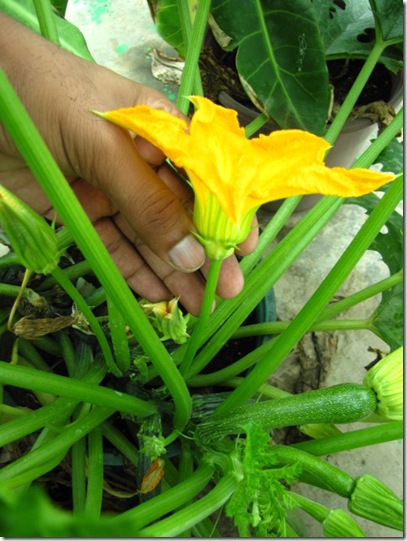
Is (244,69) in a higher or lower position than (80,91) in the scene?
lower

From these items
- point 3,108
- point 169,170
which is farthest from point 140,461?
point 3,108

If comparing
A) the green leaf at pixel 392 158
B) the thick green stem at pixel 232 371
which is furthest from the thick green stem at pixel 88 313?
the green leaf at pixel 392 158

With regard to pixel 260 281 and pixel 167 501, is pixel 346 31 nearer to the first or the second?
pixel 260 281

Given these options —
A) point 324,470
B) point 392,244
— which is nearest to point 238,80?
point 392,244

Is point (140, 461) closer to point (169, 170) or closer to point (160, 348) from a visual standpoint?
point (160, 348)

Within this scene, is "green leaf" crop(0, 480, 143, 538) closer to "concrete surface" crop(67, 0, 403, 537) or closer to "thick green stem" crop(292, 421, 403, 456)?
"thick green stem" crop(292, 421, 403, 456)
